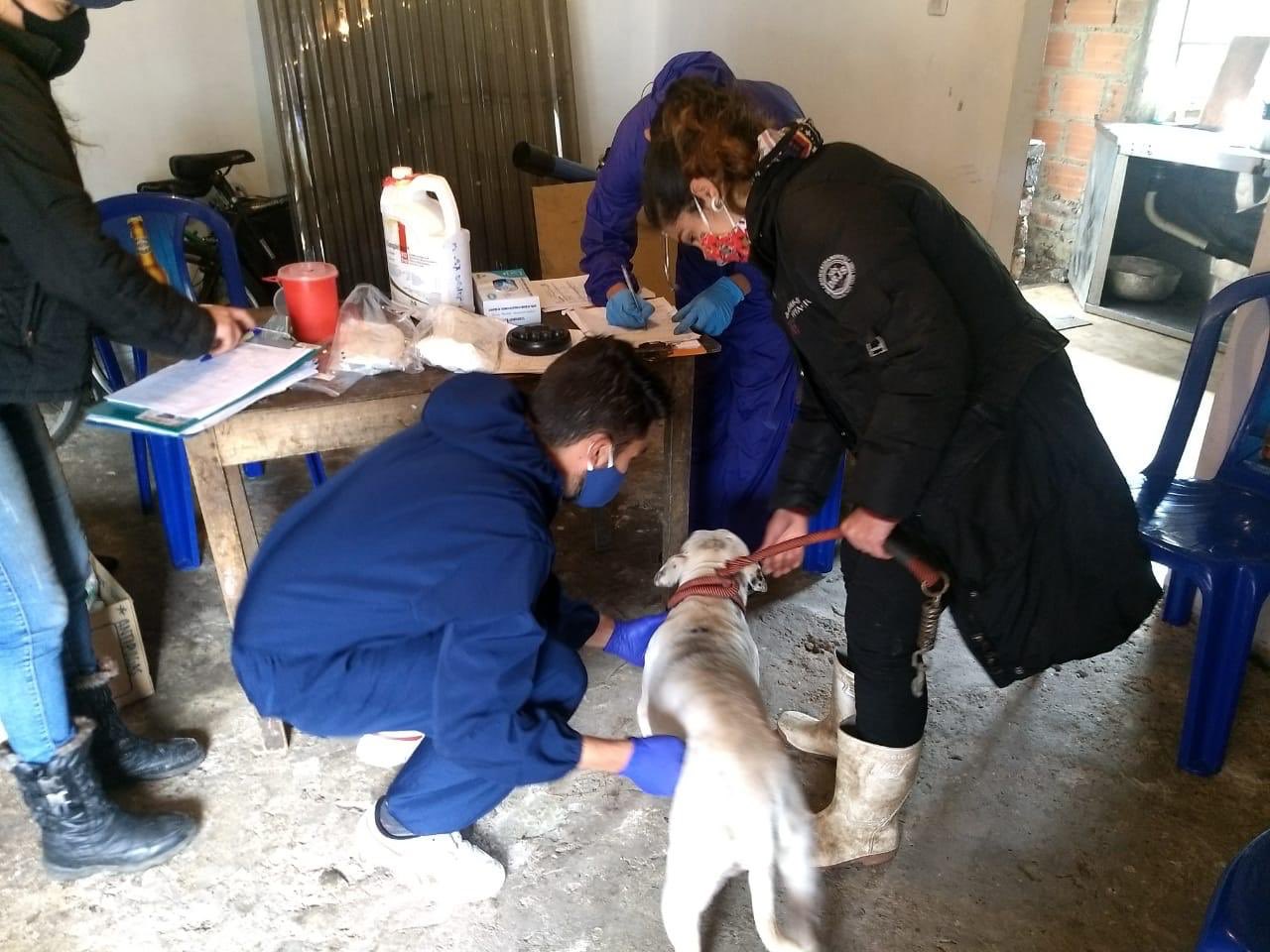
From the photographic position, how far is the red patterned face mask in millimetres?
1262

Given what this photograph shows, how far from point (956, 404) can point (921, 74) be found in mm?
1976

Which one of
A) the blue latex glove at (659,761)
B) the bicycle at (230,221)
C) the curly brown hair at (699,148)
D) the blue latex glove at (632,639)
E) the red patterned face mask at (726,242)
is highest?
the curly brown hair at (699,148)

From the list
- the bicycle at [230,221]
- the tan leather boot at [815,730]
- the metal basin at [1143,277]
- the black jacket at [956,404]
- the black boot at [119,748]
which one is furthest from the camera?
the metal basin at [1143,277]

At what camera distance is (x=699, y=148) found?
4.02 feet

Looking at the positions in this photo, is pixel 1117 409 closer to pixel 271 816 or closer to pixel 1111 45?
pixel 1111 45

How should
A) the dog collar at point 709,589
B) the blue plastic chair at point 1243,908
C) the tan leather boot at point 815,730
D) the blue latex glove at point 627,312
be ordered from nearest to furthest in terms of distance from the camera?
the blue plastic chair at point 1243,908
the dog collar at point 709,589
the tan leather boot at point 815,730
the blue latex glove at point 627,312

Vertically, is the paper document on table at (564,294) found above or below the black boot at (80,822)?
A: above

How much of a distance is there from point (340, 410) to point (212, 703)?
0.76m

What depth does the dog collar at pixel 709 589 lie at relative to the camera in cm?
143

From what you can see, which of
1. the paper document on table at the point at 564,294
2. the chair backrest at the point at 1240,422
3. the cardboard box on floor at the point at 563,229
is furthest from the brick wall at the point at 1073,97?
the paper document on table at the point at 564,294

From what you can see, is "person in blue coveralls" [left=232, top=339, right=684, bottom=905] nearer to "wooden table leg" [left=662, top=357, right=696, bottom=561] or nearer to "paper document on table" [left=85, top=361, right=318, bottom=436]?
"paper document on table" [left=85, top=361, right=318, bottom=436]

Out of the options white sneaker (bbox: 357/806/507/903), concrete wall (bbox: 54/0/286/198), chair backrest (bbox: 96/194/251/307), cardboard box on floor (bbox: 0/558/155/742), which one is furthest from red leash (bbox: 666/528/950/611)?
concrete wall (bbox: 54/0/286/198)

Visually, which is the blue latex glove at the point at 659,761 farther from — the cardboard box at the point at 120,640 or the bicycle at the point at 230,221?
the bicycle at the point at 230,221

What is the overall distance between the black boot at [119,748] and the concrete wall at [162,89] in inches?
91.5
